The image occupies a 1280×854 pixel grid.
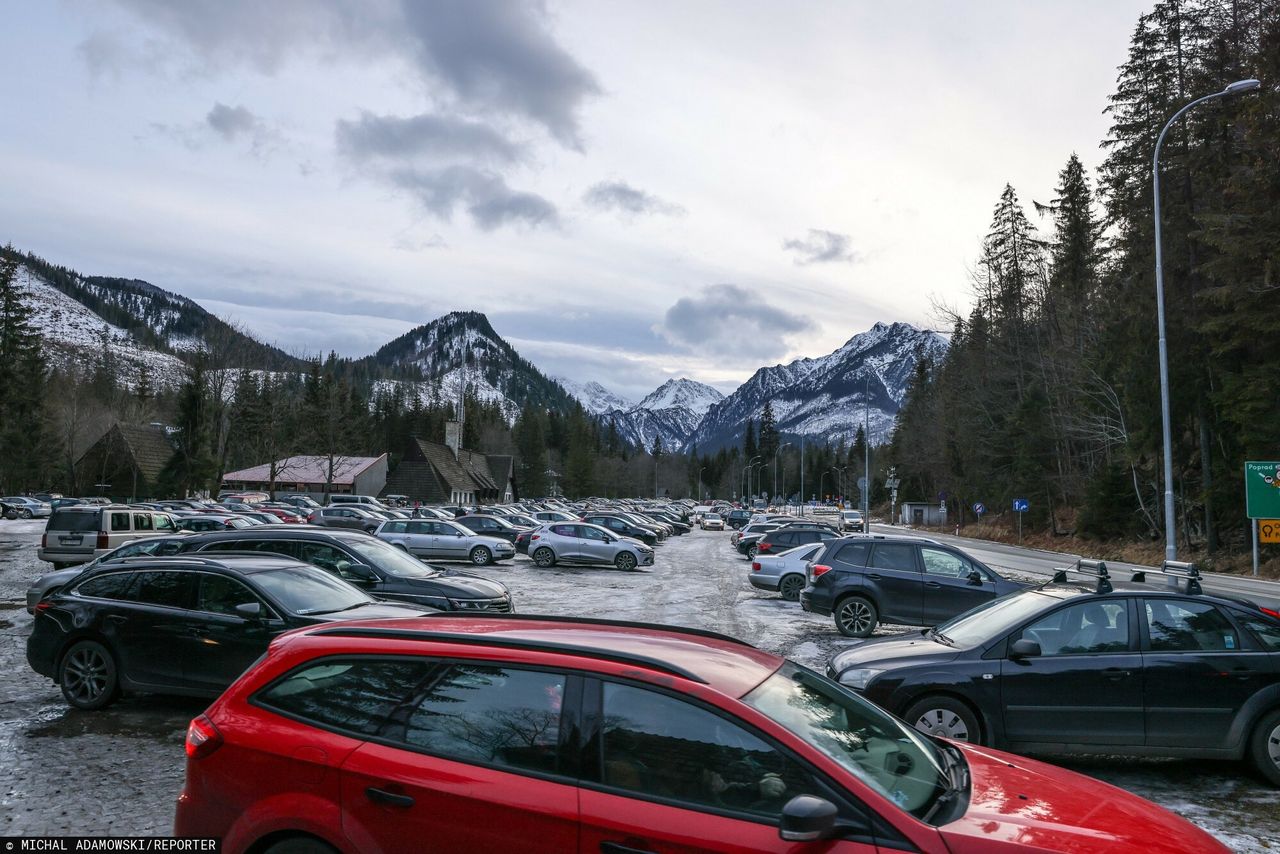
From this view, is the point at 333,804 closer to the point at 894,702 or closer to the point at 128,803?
the point at 128,803

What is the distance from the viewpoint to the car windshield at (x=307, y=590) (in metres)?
8.27

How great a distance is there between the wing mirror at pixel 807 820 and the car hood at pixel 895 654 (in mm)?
4436

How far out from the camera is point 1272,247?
2638 cm

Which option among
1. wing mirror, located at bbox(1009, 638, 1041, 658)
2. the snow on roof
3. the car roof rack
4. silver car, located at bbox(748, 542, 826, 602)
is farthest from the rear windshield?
the snow on roof

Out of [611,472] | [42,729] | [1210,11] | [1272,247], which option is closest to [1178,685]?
[42,729]

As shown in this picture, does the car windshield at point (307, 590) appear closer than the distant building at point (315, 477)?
Yes

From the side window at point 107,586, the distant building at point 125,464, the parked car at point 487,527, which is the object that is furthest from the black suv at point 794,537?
the distant building at point 125,464

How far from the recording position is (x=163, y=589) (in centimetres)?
834

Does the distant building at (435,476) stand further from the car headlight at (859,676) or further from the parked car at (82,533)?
the car headlight at (859,676)

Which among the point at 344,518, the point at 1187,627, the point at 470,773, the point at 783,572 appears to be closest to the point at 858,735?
the point at 470,773

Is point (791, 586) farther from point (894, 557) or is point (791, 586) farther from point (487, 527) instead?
point (487, 527)

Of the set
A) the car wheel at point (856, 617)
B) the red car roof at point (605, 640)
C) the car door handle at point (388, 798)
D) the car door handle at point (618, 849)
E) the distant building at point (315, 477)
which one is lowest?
the car wheel at point (856, 617)

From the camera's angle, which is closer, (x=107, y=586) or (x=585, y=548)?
(x=107, y=586)

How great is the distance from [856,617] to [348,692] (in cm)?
1138
